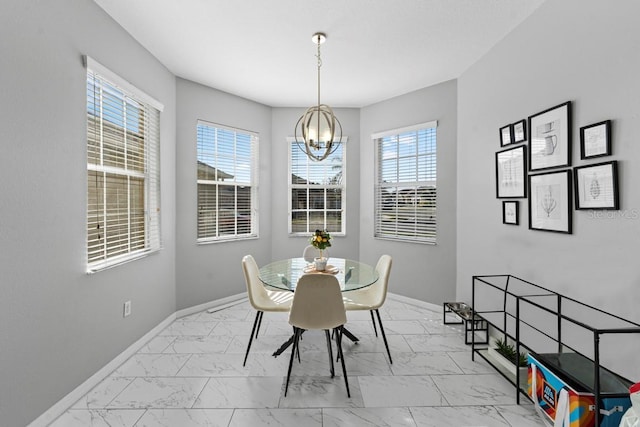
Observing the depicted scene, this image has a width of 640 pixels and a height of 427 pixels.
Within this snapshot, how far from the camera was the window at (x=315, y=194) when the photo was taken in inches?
185

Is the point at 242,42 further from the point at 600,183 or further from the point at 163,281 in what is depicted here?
the point at 600,183

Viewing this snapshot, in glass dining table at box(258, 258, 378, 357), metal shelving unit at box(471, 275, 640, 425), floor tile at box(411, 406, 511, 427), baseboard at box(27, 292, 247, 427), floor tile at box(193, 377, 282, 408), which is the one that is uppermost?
glass dining table at box(258, 258, 378, 357)

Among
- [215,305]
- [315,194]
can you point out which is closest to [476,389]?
[215,305]

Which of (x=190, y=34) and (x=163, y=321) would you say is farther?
(x=163, y=321)

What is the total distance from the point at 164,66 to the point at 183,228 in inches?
71.2

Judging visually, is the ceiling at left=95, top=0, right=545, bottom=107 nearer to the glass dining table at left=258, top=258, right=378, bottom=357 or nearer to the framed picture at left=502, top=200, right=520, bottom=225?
the framed picture at left=502, top=200, right=520, bottom=225

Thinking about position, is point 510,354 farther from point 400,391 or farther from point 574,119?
point 574,119

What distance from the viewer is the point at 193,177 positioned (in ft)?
12.4

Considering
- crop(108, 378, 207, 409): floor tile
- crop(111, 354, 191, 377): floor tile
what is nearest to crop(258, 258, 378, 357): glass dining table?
crop(108, 378, 207, 409): floor tile

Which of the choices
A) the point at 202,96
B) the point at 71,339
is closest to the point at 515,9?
the point at 202,96

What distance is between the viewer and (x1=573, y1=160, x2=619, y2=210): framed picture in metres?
1.71

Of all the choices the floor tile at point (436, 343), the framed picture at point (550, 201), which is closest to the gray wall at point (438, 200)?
the floor tile at point (436, 343)

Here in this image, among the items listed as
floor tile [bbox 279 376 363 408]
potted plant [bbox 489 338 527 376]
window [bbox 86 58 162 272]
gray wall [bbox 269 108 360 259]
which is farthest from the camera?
gray wall [bbox 269 108 360 259]

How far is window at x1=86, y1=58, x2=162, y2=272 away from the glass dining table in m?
1.25
